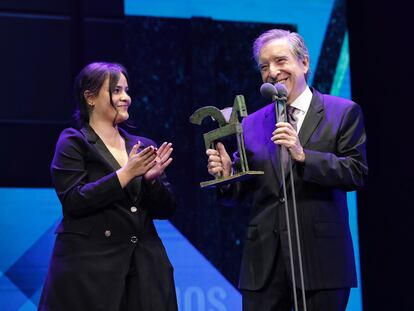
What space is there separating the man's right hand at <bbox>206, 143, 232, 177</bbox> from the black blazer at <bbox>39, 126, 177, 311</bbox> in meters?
0.28

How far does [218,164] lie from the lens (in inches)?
109

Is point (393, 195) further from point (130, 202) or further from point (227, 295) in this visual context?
point (130, 202)

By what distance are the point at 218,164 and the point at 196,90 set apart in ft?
4.52

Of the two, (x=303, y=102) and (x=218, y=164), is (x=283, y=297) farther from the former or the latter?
(x=303, y=102)

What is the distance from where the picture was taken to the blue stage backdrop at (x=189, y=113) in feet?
12.4

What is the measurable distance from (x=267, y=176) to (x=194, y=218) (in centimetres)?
127

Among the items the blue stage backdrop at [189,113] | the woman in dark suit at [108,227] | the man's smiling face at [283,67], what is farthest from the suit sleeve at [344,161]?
the blue stage backdrop at [189,113]

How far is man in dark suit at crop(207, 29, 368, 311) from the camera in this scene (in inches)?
104

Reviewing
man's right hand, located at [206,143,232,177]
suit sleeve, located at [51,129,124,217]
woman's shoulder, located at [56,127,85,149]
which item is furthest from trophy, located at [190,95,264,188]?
woman's shoulder, located at [56,127,85,149]

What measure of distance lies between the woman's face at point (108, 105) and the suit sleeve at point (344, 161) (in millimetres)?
829

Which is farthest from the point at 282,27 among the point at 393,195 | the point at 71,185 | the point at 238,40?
the point at 71,185

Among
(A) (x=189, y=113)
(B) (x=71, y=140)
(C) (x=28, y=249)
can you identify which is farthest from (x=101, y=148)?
(A) (x=189, y=113)

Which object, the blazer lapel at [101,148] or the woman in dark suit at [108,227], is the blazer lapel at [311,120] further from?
the blazer lapel at [101,148]

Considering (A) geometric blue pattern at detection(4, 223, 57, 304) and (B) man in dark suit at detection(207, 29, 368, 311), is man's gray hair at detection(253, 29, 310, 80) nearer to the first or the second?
(B) man in dark suit at detection(207, 29, 368, 311)
